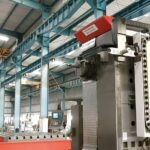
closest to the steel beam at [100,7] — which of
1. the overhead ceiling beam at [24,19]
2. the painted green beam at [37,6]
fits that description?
the painted green beam at [37,6]

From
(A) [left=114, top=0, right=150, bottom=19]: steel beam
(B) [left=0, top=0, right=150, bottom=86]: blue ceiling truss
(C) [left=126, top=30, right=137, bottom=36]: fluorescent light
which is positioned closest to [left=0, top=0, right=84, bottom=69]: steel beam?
(B) [left=0, top=0, right=150, bottom=86]: blue ceiling truss

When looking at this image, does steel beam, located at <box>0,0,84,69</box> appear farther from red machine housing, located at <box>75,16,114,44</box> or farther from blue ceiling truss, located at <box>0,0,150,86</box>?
red machine housing, located at <box>75,16,114,44</box>

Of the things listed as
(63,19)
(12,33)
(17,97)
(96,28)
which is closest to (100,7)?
(63,19)

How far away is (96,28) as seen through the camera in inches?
77.0

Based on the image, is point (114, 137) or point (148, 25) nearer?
point (114, 137)

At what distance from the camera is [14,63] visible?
61.3ft

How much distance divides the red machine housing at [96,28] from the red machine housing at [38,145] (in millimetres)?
1590

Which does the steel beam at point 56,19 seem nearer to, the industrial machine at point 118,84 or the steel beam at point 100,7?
the steel beam at point 100,7

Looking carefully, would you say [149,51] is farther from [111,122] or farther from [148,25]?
[111,122]

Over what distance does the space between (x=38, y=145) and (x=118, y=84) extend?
177 cm

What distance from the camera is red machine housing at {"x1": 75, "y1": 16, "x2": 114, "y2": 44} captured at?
6.15 ft

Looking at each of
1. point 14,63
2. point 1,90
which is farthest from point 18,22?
point 1,90

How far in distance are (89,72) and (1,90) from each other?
21742 mm

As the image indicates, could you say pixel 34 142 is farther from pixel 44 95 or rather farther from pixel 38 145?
pixel 44 95
